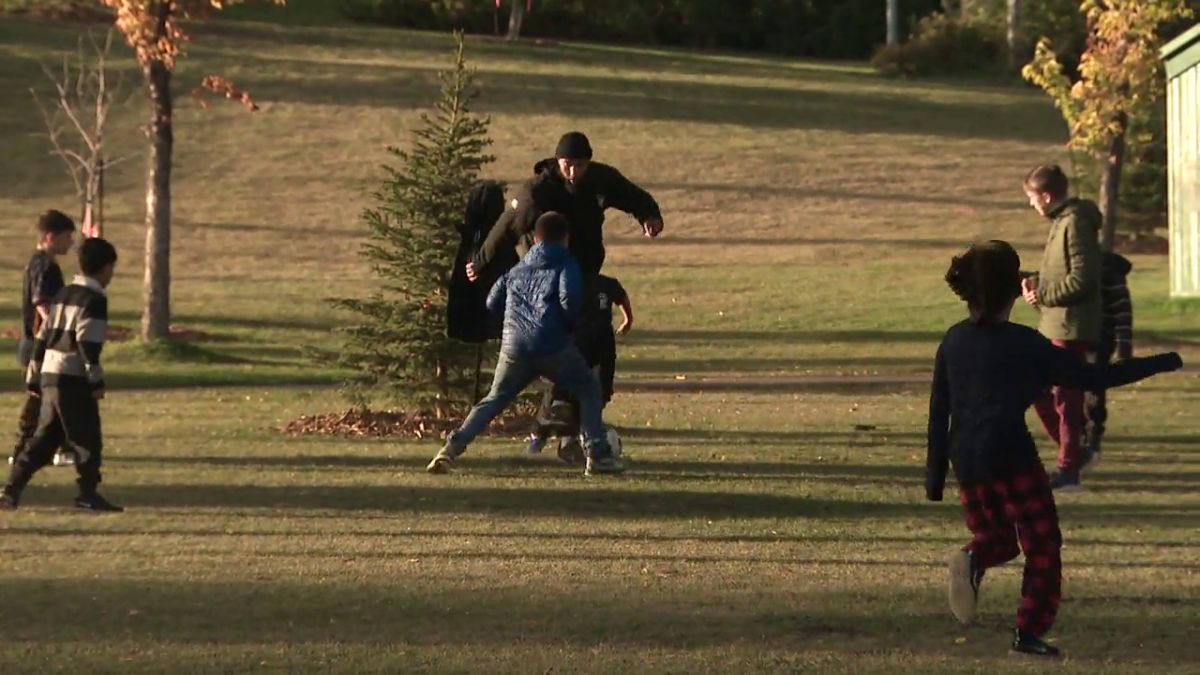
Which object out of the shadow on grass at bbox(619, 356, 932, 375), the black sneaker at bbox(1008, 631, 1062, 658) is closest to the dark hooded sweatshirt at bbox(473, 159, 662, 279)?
the black sneaker at bbox(1008, 631, 1062, 658)

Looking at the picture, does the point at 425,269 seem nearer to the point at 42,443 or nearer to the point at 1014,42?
the point at 42,443

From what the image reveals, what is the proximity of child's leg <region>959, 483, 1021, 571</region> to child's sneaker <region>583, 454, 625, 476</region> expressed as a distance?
5679mm

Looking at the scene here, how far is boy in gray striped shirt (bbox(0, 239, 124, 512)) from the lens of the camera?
12.0 meters

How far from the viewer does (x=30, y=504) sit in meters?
12.8

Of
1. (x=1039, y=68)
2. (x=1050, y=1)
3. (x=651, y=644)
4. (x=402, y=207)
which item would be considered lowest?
(x=651, y=644)

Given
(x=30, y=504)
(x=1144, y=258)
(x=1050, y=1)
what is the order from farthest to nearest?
(x=1050, y=1) → (x=1144, y=258) → (x=30, y=504)

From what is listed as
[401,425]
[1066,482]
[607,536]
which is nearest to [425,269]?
[401,425]

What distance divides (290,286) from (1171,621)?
30157 millimetres

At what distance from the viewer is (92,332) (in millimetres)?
11992

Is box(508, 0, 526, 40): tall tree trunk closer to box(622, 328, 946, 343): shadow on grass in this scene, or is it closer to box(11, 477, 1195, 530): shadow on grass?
box(622, 328, 946, 343): shadow on grass

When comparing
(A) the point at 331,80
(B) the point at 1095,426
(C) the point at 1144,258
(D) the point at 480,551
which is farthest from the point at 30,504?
(A) the point at 331,80

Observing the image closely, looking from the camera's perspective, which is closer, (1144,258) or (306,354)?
(306,354)

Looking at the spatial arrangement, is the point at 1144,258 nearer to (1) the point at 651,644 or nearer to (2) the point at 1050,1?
(2) the point at 1050,1

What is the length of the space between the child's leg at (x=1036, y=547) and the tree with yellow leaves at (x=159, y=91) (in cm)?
1908
